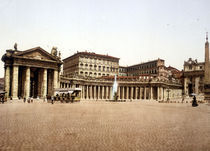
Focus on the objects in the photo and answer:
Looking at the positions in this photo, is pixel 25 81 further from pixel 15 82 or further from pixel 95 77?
pixel 95 77

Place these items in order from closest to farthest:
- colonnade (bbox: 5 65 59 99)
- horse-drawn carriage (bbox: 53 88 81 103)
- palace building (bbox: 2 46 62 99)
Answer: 1. horse-drawn carriage (bbox: 53 88 81 103)
2. colonnade (bbox: 5 65 59 99)
3. palace building (bbox: 2 46 62 99)

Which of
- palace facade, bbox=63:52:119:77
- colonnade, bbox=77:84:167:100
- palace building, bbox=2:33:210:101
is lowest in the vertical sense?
colonnade, bbox=77:84:167:100

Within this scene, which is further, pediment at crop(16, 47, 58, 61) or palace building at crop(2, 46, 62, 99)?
pediment at crop(16, 47, 58, 61)

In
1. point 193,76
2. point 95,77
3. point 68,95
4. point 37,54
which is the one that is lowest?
point 68,95

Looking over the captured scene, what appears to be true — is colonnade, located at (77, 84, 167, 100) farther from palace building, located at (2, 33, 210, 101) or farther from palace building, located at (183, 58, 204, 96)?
palace building, located at (183, 58, 204, 96)

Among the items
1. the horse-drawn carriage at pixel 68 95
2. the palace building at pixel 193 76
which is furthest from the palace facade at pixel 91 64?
the horse-drawn carriage at pixel 68 95

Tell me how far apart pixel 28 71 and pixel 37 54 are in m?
5.10

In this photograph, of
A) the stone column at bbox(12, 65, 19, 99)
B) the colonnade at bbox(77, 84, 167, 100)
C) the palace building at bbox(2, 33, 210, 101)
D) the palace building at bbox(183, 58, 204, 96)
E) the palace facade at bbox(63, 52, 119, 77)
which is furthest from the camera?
the palace facade at bbox(63, 52, 119, 77)

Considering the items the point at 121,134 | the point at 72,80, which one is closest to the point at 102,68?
the point at 72,80

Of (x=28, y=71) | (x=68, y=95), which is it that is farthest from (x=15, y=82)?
(x=68, y=95)

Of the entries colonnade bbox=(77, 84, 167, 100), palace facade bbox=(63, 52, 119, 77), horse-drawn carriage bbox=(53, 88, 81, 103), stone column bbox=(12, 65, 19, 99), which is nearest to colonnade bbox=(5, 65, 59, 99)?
stone column bbox=(12, 65, 19, 99)

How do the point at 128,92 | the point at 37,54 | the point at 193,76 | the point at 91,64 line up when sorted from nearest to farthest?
the point at 37,54
the point at 128,92
the point at 193,76
the point at 91,64

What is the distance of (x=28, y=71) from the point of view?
Result: 55375mm

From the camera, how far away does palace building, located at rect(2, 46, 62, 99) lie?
53312 mm
